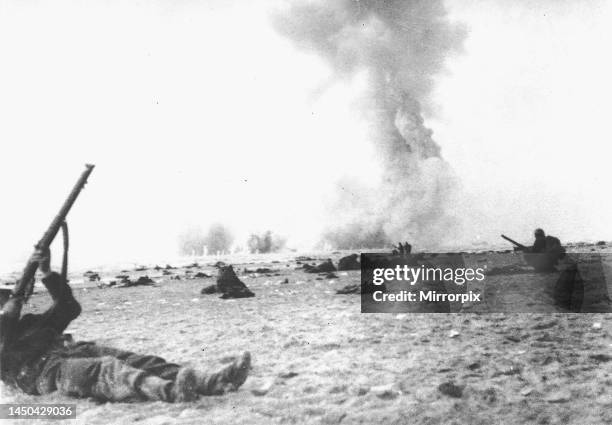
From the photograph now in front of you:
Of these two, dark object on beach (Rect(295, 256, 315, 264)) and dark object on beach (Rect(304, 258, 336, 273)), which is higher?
dark object on beach (Rect(295, 256, 315, 264))

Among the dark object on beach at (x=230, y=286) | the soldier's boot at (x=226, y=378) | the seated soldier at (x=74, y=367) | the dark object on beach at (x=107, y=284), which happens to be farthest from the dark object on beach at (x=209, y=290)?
the soldier's boot at (x=226, y=378)

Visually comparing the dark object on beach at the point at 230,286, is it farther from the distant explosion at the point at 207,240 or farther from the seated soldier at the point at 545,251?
the seated soldier at the point at 545,251

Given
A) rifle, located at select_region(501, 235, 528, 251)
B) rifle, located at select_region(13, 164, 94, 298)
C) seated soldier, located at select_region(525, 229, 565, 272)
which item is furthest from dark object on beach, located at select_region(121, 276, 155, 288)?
seated soldier, located at select_region(525, 229, 565, 272)

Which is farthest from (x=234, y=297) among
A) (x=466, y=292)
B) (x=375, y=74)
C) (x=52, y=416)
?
(x=375, y=74)

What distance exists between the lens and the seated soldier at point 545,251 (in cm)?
585

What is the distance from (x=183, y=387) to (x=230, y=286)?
2.89 metres

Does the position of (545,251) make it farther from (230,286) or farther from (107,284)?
(107,284)

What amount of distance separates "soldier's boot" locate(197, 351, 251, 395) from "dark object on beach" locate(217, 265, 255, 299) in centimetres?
252

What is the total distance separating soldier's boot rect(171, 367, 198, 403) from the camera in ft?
10.3

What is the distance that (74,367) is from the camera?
11.0 feet

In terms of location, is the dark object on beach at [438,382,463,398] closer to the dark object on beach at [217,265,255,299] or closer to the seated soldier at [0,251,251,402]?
the seated soldier at [0,251,251,402]

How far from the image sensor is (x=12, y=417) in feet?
11.8

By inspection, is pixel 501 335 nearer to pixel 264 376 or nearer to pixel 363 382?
pixel 363 382

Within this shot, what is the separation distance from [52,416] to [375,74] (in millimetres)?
5941
